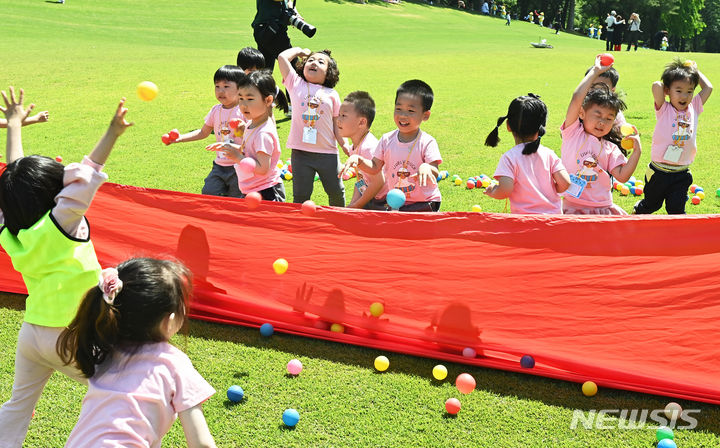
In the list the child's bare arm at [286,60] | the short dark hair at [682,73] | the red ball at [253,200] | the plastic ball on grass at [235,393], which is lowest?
the plastic ball on grass at [235,393]

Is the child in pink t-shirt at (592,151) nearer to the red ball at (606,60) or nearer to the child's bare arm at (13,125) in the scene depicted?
the red ball at (606,60)

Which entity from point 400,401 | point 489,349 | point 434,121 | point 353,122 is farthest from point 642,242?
point 434,121

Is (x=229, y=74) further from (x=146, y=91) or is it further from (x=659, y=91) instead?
(x=659, y=91)

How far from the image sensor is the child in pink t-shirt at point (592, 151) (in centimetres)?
568

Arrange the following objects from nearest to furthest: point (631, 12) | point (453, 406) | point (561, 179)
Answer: point (453, 406)
point (561, 179)
point (631, 12)

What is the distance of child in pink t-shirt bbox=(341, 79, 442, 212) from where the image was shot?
560cm

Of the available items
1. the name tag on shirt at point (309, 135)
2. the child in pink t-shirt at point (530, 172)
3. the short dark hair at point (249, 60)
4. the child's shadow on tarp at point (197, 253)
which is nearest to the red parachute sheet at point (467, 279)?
the child's shadow on tarp at point (197, 253)

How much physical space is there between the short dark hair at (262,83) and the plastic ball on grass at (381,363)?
273 centimetres

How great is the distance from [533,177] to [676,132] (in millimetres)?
2654

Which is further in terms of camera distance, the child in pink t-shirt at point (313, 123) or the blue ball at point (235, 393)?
the child in pink t-shirt at point (313, 123)

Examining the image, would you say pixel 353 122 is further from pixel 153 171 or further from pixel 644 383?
pixel 153 171

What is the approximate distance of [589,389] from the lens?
4238 mm

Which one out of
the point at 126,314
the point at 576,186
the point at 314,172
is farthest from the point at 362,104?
the point at 126,314

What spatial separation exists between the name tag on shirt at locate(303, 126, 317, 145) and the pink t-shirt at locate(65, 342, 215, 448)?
4251mm
